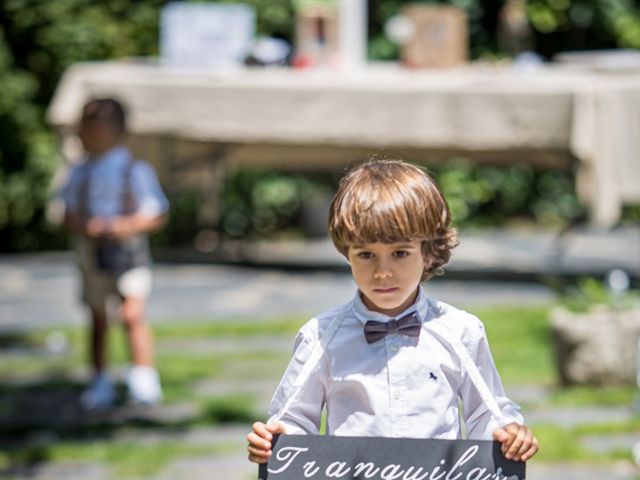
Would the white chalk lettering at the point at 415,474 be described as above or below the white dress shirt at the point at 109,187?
above

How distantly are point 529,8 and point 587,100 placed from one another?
19.9 ft

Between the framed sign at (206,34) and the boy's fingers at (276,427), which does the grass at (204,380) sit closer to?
the framed sign at (206,34)

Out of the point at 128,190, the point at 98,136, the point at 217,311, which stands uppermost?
the point at 98,136

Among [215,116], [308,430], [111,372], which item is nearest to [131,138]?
[215,116]

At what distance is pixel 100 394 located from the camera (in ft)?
21.9

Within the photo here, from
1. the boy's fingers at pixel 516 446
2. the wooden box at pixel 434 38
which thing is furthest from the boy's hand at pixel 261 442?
the wooden box at pixel 434 38

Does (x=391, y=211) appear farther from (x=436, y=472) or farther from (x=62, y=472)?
(x=62, y=472)

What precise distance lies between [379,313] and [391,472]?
321 mm

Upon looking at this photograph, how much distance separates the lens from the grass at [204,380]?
5.65 meters

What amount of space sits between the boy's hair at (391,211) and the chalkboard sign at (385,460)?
0.37 metres

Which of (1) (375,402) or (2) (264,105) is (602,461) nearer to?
(1) (375,402)

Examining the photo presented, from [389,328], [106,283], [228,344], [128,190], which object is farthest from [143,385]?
[389,328]

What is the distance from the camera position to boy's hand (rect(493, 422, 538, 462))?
242 centimetres

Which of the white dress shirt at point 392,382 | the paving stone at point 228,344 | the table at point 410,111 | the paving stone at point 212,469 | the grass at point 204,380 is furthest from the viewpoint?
the table at point 410,111
